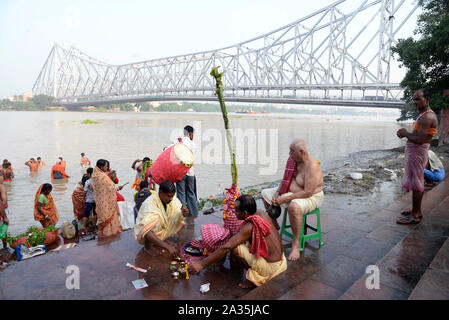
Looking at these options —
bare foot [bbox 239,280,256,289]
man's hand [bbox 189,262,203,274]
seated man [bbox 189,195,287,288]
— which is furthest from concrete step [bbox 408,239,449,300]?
man's hand [bbox 189,262,203,274]

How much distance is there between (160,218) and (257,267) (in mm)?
1031

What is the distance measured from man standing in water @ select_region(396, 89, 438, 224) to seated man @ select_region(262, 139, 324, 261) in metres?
1.05

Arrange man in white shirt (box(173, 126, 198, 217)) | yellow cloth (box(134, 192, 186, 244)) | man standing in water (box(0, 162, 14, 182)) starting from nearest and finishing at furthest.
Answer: yellow cloth (box(134, 192, 186, 244))
man in white shirt (box(173, 126, 198, 217))
man standing in water (box(0, 162, 14, 182))

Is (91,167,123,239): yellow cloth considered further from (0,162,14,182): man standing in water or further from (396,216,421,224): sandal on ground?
(0,162,14,182): man standing in water

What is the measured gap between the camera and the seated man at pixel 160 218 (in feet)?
8.54

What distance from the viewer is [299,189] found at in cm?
279

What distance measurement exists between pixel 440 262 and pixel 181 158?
7.82ft

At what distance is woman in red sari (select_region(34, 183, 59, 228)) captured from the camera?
4.07 metres

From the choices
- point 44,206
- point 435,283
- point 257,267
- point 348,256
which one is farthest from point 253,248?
point 44,206

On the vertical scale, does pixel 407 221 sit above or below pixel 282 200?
below

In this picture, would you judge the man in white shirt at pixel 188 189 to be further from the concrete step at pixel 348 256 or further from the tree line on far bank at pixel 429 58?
the tree line on far bank at pixel 429 58

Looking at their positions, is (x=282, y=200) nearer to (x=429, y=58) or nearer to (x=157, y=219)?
(x=157, y=219)

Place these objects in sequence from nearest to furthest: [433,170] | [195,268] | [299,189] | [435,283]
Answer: [435,283] < [195,268] < [299,189] < [433,170]
